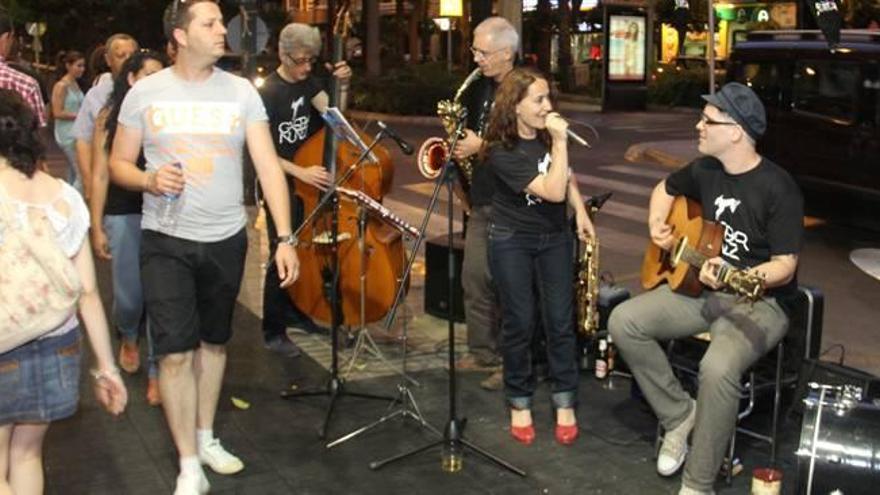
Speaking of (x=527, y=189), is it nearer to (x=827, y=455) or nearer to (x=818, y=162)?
(x=827, y=455)

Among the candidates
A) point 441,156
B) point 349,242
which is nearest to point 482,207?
point 441,156

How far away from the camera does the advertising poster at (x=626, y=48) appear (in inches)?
993

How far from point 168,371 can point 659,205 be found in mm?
2208

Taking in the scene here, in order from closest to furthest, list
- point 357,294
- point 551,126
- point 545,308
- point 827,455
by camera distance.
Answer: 1. point 827,455
2. point 551,126
3. point 545,308
4. point 357,294

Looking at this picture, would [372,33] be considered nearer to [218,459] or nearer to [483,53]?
[483,53]

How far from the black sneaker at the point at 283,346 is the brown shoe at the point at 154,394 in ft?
3.28

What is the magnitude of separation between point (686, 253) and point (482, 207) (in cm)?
148

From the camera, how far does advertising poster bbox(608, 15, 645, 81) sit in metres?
25.2

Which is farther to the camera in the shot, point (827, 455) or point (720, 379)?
point (720, 379)

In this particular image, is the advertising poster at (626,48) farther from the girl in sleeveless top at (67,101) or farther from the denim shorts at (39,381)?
the denim shorts at (39,381)

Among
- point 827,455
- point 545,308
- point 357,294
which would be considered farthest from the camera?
point 357,294

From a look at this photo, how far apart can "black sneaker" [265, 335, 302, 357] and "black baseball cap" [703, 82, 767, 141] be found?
291 cm

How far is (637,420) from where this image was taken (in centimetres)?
534

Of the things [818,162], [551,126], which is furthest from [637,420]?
[818,162]
